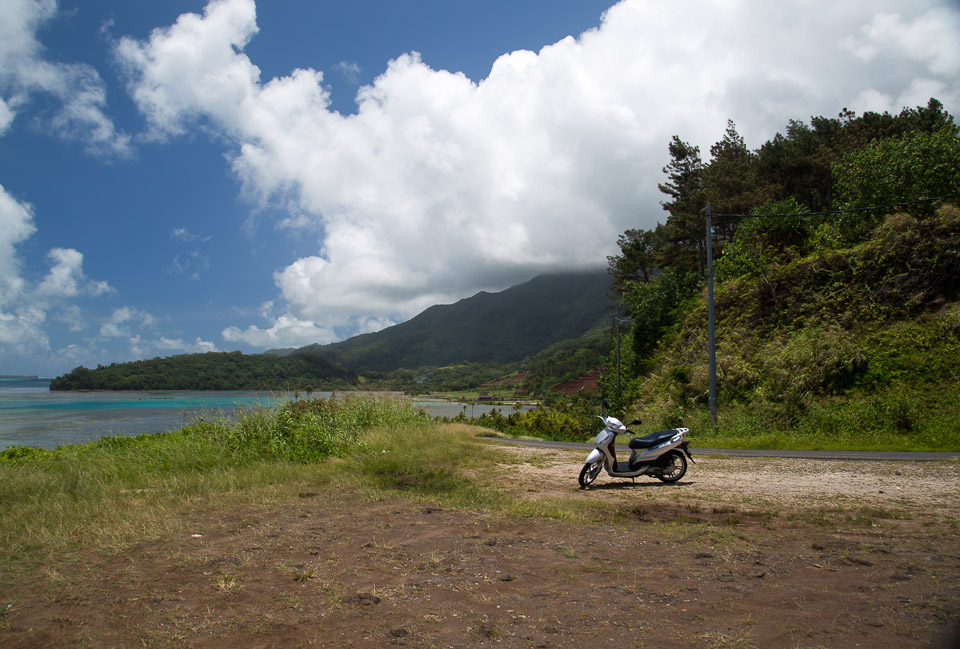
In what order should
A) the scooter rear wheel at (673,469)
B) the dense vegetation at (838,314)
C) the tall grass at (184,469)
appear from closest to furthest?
→ the tall grass at (184,469), the scooter rear wheel at (673,469), the dense vegetation at (838,314)

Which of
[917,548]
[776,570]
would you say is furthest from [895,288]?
[776,570]

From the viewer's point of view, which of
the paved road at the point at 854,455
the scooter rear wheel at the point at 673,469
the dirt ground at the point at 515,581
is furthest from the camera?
the paved road at the point at 854,455

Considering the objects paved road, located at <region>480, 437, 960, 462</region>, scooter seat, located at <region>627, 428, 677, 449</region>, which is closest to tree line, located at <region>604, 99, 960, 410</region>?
paved road, located at <region>480, 437, 960, 462</region>

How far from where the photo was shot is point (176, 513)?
6367 mm

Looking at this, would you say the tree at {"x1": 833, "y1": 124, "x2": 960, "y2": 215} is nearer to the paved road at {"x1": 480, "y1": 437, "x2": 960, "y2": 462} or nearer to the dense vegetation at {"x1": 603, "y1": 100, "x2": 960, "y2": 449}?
the dense vegetation at {"x1": 603, "y1": 100, "x2": 960, "y2": 449}

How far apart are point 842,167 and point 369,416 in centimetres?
2619

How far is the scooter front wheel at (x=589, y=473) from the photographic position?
8.58 metres

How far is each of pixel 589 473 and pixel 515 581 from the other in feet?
16.2

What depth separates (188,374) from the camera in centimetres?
3556

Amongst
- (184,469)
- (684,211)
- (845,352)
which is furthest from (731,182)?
(184,469)

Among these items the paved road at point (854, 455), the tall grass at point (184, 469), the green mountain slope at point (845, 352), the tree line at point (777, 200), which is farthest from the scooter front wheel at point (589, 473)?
the tree line at point (777, 200)

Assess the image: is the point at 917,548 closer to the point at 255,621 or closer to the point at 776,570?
the point at 776,570

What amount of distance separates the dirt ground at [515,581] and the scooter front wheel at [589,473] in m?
1.86

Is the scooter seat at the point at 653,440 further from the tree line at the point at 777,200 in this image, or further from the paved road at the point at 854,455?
the tree line at the point at 777,200
